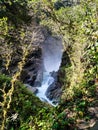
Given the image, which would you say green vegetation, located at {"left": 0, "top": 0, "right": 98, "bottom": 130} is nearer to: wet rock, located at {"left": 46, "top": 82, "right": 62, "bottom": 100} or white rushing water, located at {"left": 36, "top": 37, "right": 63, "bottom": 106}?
wet rock, located at {"left": 46, "top": 82, "right": 62, "bottom": 100}

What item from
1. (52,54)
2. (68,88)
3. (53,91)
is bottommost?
(68,88)

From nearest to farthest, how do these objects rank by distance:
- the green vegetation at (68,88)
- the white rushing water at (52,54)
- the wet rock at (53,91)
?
the green vegetation at (68,88), the wet rock at (53,91), the white rushing water at (52,54)

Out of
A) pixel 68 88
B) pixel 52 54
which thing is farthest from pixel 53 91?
pixel 52 54

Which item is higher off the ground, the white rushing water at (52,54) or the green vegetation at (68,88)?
the white rushing water at (52,54)

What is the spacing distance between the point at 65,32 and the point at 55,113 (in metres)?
7.11

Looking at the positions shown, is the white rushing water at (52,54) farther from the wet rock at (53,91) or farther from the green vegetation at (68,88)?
the green vegetation at (68,88)

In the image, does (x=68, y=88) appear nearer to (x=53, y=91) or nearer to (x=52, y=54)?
(x=53, y=91)

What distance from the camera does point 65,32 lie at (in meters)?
15.5

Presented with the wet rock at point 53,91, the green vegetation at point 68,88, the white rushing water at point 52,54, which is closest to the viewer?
the green vegetation at point 68,88

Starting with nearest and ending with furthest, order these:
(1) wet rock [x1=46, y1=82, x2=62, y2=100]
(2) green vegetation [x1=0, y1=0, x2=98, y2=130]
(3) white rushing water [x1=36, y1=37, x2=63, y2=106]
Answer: (2) green vegetation [x1=0, y1=0, x2=98, y2=130] → (1) wet rock [x1=46, y1=82, x2=62, y2=100] → (3) white rushing water [x1=36, y1=37, x2=63, y2=106]

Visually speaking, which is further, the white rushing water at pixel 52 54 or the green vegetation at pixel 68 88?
the white rushing water at pixel 52 54

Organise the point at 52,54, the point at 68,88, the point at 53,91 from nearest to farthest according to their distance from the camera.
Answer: the point at 68,88
the point at 53,91
the point at 52,54

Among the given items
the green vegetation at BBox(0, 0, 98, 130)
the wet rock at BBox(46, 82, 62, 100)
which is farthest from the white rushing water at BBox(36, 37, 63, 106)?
the green vegetation at BBox(0, 0, 98, 130)

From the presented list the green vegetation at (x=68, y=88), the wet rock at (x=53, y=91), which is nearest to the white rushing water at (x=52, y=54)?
the wet rock at (x=53, y=91)
